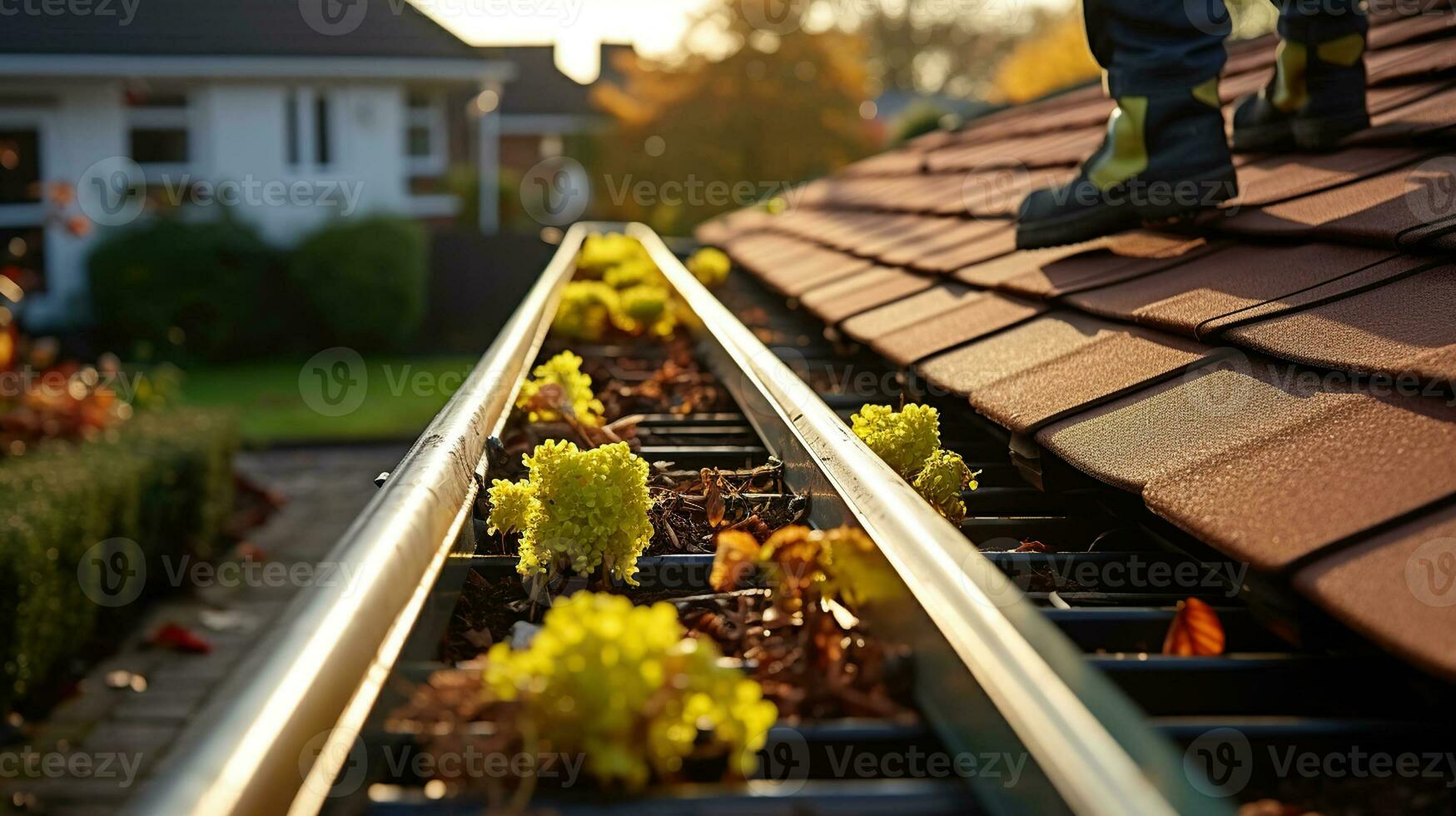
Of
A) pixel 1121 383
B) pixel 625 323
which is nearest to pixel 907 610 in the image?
pixel 1121 383

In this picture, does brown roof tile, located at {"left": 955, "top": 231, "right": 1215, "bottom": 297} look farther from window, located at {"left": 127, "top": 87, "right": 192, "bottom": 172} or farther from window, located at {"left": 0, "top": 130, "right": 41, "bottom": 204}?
window, located at {"left": 127, "top": 87, "right": 192, "bottom": 172}

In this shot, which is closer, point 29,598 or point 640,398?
point 640,398

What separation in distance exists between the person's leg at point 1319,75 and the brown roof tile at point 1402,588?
223 centimetres

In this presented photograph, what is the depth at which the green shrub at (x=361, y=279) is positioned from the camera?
19.3 m

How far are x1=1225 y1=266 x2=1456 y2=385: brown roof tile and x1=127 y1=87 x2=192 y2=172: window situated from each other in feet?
74.0

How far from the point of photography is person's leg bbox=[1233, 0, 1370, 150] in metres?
3.23

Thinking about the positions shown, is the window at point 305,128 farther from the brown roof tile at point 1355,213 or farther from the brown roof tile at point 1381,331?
the brown roof tile at point 1381,331

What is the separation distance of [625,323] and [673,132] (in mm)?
23839

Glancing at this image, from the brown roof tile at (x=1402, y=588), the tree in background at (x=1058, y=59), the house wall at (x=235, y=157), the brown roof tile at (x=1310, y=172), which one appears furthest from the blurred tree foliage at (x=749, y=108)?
the brown roof tile at (x=1402, y=588)

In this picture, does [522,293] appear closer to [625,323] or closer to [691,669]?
[625,323]

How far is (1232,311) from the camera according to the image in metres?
2.22

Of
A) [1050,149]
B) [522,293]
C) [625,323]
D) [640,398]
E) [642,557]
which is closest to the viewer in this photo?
[642,557]

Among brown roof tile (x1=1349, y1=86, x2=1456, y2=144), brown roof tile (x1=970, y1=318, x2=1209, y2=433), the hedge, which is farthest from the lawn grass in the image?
brown roof tile (x1=970, y1=318, x2=1209, y2=433)

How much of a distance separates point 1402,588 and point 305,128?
2309 cm
